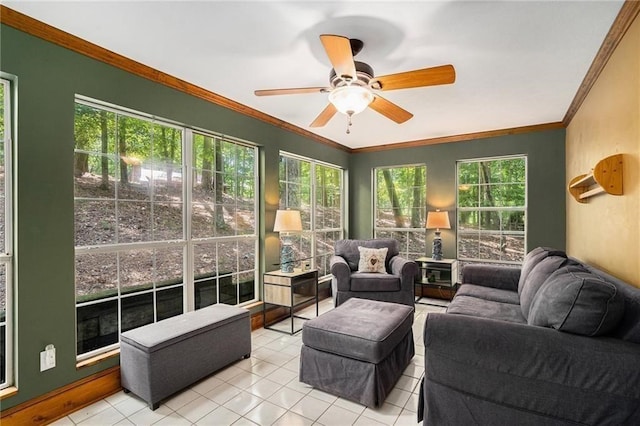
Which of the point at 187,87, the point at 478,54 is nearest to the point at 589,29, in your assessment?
the point at 478,54

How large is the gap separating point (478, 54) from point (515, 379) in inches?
85.3

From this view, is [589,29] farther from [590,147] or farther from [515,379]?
[515,379]

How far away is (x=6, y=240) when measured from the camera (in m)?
1.98

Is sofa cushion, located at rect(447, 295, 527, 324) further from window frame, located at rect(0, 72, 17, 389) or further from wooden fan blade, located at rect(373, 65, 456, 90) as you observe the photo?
window frame, located at rect(0, 72, 17, 389)

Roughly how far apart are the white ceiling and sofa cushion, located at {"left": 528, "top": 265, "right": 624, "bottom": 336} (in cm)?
159

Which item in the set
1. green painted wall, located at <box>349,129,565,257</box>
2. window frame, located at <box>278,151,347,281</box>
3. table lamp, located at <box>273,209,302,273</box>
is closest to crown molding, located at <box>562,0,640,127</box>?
green painted wall, located at <box>349,129,565,257</box>

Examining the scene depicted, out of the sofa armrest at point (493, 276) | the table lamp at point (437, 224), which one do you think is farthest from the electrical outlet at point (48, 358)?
the table lamp at point (437, 224)

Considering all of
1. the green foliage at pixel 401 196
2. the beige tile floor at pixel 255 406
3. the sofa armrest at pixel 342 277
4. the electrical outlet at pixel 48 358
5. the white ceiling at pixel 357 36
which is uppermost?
the white ceiling at pixel 357 36

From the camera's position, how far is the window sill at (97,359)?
2.25 metres

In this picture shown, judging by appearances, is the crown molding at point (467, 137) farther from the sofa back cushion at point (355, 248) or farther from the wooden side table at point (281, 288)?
the wooden side table at point (281, 288)

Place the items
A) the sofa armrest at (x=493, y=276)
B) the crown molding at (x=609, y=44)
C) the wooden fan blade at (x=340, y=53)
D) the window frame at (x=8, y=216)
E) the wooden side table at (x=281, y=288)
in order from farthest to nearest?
the wooden side table at (x=281, y=288) < the sofa armrest at (x=493, y=276) < the window frame at (x=8, y=216) < the crown molding at (x=609, y=44) < the wooden fan blade at (x=340, y=53)

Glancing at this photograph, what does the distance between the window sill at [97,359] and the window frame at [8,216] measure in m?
0.36

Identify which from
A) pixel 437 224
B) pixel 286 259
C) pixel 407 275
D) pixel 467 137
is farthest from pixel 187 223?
pixel 467 137

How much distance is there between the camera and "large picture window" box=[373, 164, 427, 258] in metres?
5.23
